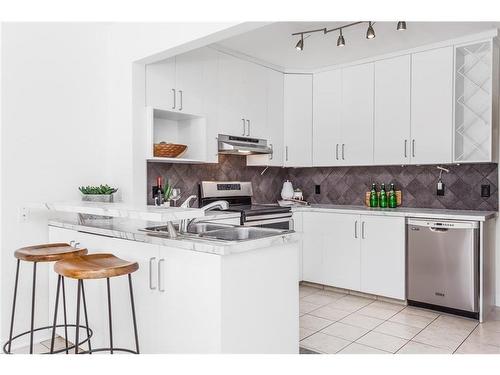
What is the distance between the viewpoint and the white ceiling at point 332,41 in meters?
3.49

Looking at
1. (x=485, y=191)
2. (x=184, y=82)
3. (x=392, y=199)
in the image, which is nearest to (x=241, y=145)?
(x=184, y=82)

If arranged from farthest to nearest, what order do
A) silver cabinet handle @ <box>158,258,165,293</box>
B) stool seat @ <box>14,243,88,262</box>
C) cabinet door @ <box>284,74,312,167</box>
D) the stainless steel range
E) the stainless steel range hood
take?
cabinet door @ <box>284,74,312,167</box> → the stainless steel range hood → the stainless steel range → stool seat @ <box>14,243,88,262</box> → silver cabinet handle @ <box>158,258,165,293</box>

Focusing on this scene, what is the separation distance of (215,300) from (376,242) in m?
2.43

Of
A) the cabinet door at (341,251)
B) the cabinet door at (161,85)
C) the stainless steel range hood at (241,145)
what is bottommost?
the cabinet door at (341,251)

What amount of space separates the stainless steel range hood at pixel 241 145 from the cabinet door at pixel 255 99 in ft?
0.34

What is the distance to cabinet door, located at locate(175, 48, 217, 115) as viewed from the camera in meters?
3.71

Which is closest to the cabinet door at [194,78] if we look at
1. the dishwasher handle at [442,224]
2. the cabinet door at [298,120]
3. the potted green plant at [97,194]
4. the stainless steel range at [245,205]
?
the stainless steel range at [245,205]

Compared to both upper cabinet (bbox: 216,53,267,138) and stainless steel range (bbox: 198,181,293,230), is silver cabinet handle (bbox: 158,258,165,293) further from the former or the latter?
upper cabinet (bbox: 216,53,267,138)

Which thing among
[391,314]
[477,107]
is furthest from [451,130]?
[391,314]

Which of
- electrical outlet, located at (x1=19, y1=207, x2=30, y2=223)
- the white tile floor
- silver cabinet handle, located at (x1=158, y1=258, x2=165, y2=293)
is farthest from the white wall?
the white tile floor

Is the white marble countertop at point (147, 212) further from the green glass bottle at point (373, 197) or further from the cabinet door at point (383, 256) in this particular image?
the green glass bottle at point (373, 197)

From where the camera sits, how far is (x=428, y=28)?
354cm

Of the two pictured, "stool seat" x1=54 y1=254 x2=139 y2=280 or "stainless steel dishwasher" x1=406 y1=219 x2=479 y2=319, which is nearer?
"stool seat" x1=54 y1=254 x2=139 y2=280

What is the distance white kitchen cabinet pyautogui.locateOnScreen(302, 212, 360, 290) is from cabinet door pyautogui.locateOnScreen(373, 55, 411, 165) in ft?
2.42
